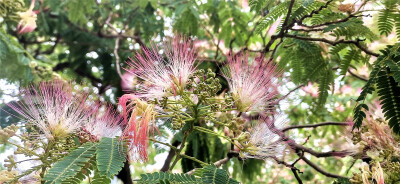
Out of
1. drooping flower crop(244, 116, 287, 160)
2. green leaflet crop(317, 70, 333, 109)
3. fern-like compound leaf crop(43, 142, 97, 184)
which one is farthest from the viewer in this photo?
green leaflet crop(317, 70, 333, 109)

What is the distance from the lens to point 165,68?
2078 millimetres

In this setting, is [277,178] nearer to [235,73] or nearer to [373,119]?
[373,119]

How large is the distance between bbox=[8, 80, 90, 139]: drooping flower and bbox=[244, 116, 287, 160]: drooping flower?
0.85m

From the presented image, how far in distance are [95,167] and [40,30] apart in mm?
3824

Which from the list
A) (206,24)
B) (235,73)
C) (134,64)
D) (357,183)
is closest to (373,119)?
(357,183)

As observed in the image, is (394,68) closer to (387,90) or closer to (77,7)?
(387,90)

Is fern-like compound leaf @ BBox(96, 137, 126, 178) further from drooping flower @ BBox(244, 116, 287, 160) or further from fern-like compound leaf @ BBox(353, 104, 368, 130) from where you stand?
fern-like compound leaf @ BBox(353, 104, 368, 130)

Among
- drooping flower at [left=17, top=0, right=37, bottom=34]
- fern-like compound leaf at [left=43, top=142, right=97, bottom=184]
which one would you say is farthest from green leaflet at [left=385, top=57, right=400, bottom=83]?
drooping flower at [left=17, top=0, right=37, bottom=34]

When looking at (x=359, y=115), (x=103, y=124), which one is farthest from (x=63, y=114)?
(x=359, y=115)

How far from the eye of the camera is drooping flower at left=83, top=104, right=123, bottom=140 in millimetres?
2223

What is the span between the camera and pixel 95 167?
195 cm

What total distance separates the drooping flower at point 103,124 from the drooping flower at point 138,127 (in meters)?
0.24

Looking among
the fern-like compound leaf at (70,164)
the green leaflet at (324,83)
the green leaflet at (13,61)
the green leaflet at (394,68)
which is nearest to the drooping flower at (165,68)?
the fern-like compound leaf at (70,164)

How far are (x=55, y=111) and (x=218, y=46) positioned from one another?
7.62 ft
